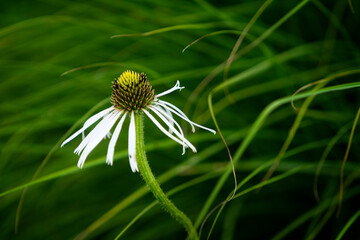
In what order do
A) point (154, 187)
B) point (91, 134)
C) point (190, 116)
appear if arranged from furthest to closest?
point (190, 116) < point (91, 134) < point (154, 187)

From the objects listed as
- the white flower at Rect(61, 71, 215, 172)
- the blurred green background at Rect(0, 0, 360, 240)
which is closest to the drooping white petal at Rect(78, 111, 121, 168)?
the white flower at Rect(61, 71, 215, 172)

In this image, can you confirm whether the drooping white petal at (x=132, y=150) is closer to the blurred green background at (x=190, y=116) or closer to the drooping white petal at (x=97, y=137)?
the drooping white petal at (x=97, y=137)

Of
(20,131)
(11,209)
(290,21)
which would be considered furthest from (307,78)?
(11,209)

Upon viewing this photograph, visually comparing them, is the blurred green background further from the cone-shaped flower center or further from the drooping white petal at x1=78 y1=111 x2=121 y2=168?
the drooping white petal at x1=78 y1=111 x2=121 y2=168

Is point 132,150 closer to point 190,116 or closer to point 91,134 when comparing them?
point 91,134

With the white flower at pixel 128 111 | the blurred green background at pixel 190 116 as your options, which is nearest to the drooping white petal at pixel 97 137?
the white flower at pixel 128 111

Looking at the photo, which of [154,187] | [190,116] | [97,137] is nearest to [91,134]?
[97,137]

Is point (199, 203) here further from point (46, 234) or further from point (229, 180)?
point (46, 234)

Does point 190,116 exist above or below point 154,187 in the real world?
below
